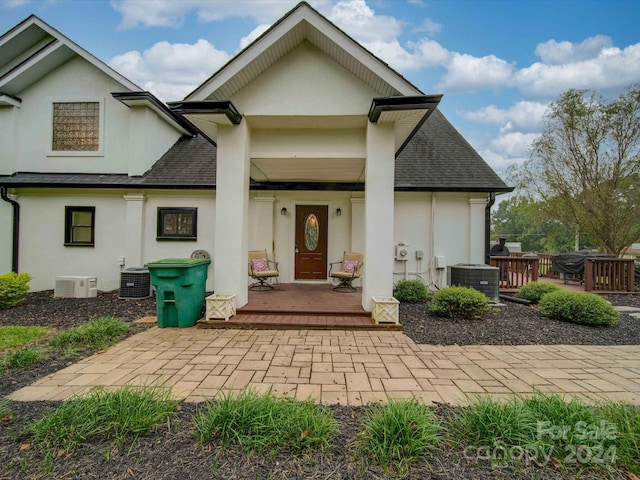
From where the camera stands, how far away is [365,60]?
4.52 meters

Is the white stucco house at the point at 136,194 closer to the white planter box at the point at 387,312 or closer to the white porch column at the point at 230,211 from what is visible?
the white porch column at the point at 230,211

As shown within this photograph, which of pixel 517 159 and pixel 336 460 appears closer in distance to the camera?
pixel 336 460

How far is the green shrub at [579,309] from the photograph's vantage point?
4.69 metres

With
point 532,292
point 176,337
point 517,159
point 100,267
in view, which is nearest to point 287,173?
point 176,337

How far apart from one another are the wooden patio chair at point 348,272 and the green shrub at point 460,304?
88.0 inches


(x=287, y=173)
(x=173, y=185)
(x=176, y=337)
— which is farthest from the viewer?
(x=173, y=185)

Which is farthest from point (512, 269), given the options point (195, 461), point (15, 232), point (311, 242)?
point (15, 232)

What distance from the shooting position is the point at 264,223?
7.78 m

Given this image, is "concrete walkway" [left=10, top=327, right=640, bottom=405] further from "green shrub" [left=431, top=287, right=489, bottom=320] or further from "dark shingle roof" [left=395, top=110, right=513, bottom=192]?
"dark shingle roof" [left=395, top=110, right=513, bottom=192]

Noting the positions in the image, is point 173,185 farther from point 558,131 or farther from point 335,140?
point 558,131

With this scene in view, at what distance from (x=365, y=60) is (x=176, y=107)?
10.2ft

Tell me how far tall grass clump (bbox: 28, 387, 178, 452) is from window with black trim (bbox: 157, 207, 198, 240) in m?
5.82

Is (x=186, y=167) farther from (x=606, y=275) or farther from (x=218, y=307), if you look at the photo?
(x=606, y=275)

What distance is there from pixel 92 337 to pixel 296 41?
547 centimetres
